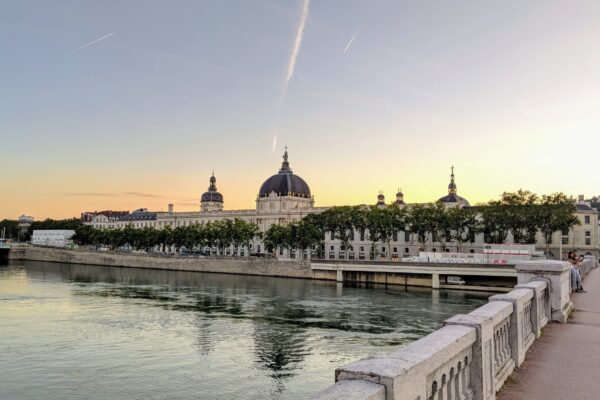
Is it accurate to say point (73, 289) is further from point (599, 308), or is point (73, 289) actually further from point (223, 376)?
point (599, 308)

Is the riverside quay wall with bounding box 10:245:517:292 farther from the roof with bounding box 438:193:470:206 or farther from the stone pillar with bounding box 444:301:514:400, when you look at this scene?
the stone pillar with bounding box 444:301:514:400

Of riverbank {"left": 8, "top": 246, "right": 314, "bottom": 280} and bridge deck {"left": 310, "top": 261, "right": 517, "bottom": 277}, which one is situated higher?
bridge deck {"left": 310, "top": 261, "right": 517, "bottom": 277}

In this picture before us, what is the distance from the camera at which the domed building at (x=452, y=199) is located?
13550cm

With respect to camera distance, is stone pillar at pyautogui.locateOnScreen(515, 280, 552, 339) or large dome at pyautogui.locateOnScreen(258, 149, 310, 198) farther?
large dome at pyautogui.locateOnScreen(258, 149, 310, 198)

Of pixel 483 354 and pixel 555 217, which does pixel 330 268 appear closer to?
pixel 555 217

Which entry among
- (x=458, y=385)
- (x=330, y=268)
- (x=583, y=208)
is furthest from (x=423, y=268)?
(x=458, y=385)

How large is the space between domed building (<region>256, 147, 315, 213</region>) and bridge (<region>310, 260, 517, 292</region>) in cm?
7065

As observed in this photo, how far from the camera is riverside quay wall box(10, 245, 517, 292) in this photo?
81438 millimetres

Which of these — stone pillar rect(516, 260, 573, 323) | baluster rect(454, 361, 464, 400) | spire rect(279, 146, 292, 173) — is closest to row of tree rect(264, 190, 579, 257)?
spire rect(279, 146, 292, 173)

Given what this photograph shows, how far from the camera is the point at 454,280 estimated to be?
89438 millimetres

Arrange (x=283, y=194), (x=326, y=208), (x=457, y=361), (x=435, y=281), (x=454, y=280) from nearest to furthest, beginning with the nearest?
1. (x=457, y=361)
2. (x=435, y=281)
3. (x=454, y=280)
4. (x=326, y=208)
5. (x=283, y=194)

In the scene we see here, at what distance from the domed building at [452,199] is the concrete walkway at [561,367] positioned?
119 metres

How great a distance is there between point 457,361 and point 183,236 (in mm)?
148274

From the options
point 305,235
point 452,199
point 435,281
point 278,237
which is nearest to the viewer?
point 435,281
